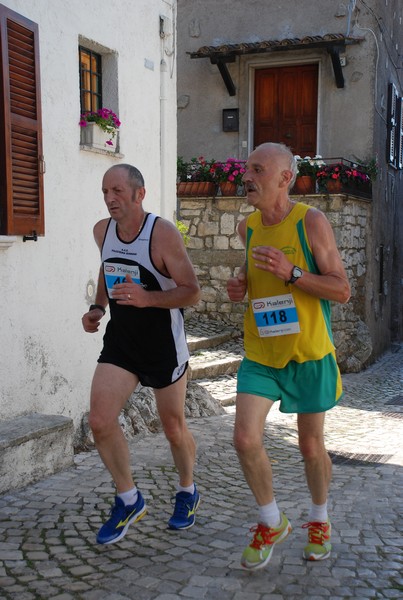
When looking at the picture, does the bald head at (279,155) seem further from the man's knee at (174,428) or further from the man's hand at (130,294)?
the man's knee at (174,428)

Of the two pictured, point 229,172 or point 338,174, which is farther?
point 229,172

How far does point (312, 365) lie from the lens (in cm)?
339

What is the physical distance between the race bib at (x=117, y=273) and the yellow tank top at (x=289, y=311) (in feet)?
2.01

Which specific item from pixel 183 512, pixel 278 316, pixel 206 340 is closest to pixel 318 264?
pixel 278 316

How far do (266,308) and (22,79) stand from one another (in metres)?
2.86

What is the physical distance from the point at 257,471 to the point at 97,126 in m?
3.81

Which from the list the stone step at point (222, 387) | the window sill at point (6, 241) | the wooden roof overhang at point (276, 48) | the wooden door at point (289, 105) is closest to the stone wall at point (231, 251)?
the wooden door at point (289, 105)

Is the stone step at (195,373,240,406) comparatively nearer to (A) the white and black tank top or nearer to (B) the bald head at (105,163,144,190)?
(A) the white and black tank top

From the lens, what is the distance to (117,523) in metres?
3.78

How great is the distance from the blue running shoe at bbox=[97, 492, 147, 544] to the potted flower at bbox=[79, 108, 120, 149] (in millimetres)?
3380

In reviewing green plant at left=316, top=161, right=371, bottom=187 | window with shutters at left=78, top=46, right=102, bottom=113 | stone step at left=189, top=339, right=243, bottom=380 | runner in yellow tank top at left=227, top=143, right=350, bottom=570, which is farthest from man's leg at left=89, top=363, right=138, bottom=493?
green plant at left=316, top=161, right=371, bottom=187

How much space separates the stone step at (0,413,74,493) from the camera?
4.70 meters

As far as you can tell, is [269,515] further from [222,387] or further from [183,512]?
[222,387]

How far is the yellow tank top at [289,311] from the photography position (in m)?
3.36
